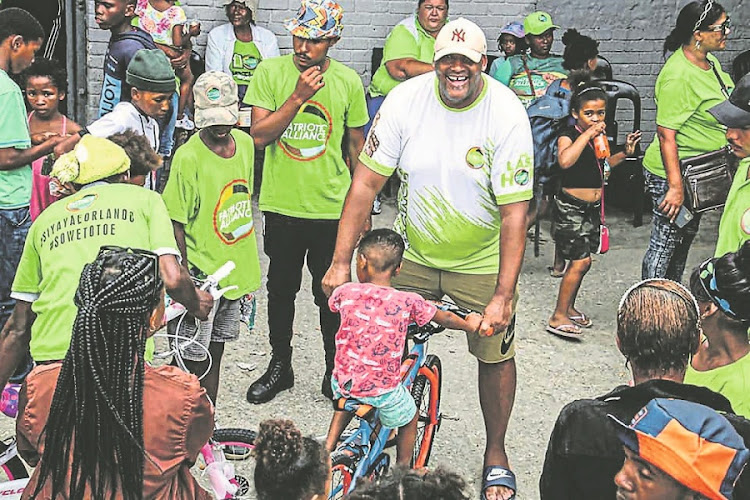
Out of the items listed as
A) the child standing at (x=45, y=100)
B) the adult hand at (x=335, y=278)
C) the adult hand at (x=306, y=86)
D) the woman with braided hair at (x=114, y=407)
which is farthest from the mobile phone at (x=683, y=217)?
the woman with braided hair at (x=114, y=407)

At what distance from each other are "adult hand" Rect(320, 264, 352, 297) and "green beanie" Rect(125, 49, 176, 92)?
1.42 metres

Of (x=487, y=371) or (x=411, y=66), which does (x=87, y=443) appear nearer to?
(x=487, y=371)

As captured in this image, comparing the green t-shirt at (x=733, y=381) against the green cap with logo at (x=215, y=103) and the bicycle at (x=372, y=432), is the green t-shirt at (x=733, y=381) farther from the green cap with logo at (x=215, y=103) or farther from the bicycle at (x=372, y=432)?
the green cap with logo at (x=215, y=103)

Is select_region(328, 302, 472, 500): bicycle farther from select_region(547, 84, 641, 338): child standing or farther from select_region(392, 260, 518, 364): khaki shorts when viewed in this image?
select_region(547, 84, 641, 338): child standing

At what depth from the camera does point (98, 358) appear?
2.61m

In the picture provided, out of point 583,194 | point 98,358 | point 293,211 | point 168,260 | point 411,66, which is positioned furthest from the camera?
point 411,66

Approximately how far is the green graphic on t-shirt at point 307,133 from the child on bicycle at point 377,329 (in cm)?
134

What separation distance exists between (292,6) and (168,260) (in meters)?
6.04

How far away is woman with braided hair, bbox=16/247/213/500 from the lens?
2.62 m

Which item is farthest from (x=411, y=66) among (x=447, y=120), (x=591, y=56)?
(x=447, y=120)

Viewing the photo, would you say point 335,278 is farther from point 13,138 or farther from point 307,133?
point 13,138

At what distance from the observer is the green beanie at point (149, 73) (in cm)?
492

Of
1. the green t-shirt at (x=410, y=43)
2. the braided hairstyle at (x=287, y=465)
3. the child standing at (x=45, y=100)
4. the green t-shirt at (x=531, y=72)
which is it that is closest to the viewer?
the braided hairstyle at (x=287, y=465)

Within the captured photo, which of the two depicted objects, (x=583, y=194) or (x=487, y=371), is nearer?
(x=487, y=371)
